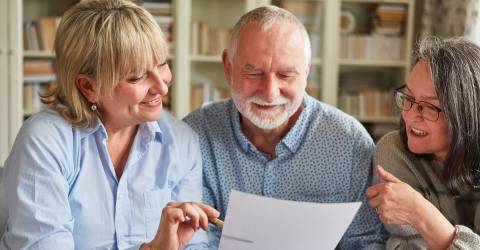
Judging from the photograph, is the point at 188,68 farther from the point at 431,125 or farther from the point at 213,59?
the point at 431,125

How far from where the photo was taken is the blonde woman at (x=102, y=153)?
1330 millimetres

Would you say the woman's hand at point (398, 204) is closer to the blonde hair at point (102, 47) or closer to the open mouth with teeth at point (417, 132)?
the open mouth with teeth at point (417, 132)

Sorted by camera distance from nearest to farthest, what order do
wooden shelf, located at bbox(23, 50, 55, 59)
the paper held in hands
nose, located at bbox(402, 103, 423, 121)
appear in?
the paper held in hands
nose, located at bbox(402, 103, 423, 121)
wooden shelf, located at bbox(23, 50, 55, 59)

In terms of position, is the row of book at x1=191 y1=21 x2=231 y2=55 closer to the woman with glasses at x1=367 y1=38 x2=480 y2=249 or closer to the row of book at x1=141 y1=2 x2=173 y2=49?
the row of book at x1=141 y1=2 x2=173 y2=49

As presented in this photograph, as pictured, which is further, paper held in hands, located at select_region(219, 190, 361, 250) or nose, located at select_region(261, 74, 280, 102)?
nose, located at select_region(261, 74, 280, 102)

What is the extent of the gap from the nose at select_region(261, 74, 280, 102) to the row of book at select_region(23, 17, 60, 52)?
104 inches

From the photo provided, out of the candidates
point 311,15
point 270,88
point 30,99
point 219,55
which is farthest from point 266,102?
point 30,99

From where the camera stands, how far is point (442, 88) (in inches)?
55.6

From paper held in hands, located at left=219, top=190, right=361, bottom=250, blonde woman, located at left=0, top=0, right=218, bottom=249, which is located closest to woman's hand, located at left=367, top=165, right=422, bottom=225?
paper held in hands, located at left=219, top=190, right=361, bottom=250

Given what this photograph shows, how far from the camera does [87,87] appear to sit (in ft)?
4.76

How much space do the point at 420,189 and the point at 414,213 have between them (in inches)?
8.0

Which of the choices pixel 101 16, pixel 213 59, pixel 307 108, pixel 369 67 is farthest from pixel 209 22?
pixel 101 16

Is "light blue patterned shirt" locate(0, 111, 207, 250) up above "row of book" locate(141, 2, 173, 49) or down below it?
below

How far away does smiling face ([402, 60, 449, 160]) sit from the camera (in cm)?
144
